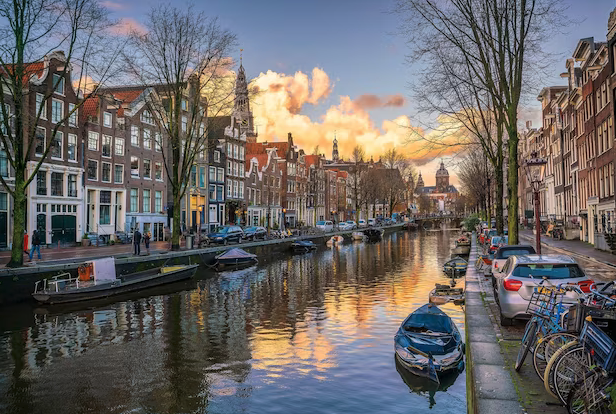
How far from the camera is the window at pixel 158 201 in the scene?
184 feet

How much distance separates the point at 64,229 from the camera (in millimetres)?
42781

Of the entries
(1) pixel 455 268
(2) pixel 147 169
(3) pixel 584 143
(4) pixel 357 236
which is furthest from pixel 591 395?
(4) pixel 357 236

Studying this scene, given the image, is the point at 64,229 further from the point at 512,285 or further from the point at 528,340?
the point at 528,340

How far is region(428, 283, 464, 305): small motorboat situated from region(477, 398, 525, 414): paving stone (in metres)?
16.4

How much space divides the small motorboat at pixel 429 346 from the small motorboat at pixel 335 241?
58.2 m

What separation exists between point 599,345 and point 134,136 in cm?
5269

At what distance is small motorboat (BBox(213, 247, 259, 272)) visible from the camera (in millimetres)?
42156

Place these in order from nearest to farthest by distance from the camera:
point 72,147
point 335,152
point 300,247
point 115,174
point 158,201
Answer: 1. point 72,147
2. point 115,174
3. point 158,201
4. point 300,247
5. point 335,152

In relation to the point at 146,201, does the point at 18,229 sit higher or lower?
lower

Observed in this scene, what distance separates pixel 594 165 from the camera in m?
42.0

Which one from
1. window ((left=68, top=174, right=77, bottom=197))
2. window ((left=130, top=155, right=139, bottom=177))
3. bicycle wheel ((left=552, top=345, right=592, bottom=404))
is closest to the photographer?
bicycle wheel ((left=552, top=345, right=592, bottom=404))

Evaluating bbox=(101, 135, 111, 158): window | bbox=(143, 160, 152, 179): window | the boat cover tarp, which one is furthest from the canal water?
bbox=(143, 160, 152, 179): window

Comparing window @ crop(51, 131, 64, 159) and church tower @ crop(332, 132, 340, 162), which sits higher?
church tower @ crop(332, 132, 340, 162)

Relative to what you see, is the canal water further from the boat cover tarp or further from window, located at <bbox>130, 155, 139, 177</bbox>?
window, located at <bbox>130, 155, 139, 177</bbox>
